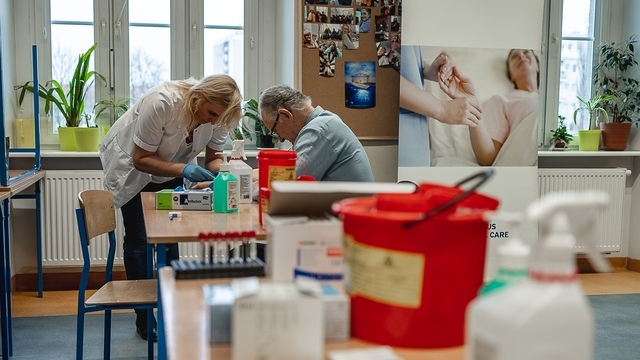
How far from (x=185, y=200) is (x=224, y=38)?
7.60 ft

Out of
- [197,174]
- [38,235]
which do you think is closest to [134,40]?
[38,235]

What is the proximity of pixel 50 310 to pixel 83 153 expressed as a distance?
37.0 inches

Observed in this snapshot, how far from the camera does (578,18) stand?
5.18 meters

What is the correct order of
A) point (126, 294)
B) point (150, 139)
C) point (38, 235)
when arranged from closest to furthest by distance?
point (126, 294) < point (150, 139) < point (38, 235)

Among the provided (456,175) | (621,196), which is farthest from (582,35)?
(456,175)

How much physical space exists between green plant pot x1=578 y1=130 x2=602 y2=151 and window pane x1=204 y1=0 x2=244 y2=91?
7.89 ft

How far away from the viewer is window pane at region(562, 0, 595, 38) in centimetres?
515

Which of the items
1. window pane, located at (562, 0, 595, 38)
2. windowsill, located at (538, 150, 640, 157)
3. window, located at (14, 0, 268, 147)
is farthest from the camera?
window pane, located at (562, 0, 595, 38)

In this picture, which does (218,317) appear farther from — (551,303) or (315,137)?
(315,137)

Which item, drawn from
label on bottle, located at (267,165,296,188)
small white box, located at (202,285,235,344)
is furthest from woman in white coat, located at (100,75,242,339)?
small white box, located at (202,285,235,344)

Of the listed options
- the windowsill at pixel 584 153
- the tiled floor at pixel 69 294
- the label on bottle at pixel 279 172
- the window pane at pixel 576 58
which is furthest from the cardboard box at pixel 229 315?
the window pane at pixel 576 58

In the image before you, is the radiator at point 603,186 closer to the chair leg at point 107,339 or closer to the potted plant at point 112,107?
the potted plant at point 112,107

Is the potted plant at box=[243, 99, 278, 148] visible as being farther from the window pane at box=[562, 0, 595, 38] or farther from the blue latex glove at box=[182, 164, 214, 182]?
the window pane at box=[562, 0, 595, 38]

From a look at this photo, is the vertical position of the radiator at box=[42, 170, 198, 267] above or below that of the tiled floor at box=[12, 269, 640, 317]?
above
